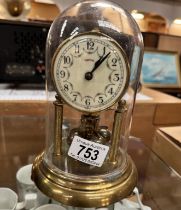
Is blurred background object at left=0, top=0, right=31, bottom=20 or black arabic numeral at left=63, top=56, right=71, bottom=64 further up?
blurred background object at left=0, top=0, right=31, bottom=20

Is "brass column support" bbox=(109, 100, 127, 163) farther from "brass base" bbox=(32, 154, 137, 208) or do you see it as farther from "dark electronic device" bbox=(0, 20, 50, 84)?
"dark electronic device" bbox=(0, 20, 50, 84)

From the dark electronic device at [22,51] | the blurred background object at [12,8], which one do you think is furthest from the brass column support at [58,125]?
the blurred background object at [12,8]

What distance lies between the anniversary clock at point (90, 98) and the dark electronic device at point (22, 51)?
0.47 meters

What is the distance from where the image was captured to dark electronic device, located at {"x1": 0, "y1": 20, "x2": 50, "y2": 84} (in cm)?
88

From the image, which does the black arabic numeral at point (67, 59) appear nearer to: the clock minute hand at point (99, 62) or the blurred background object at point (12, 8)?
the clock minute hand at point (99, 62)

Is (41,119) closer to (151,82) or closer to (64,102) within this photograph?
(64,102)

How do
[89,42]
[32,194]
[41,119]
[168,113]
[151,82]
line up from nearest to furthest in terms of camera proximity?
[89,42] → [32,194] → [41,119] → [168,113] → [151,82]

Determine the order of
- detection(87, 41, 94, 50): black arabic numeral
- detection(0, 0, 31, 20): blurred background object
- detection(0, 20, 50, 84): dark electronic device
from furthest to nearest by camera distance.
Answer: detection(0, 0, 31, 20): blurred background object → detection(0, 20, 50, 84): dark electronic device → detection(87, 41, 94, 50): black arabic numeral

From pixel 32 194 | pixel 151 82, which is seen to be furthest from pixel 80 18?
pixel 151 82

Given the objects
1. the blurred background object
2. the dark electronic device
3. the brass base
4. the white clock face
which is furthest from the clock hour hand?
the blurred background object

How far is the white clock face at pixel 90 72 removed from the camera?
1.20 ft

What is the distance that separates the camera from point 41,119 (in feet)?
2.74

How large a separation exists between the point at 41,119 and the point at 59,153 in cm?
41

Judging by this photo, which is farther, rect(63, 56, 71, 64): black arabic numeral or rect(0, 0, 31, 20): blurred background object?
rect(0, 0, 31, 20): blurred background object
